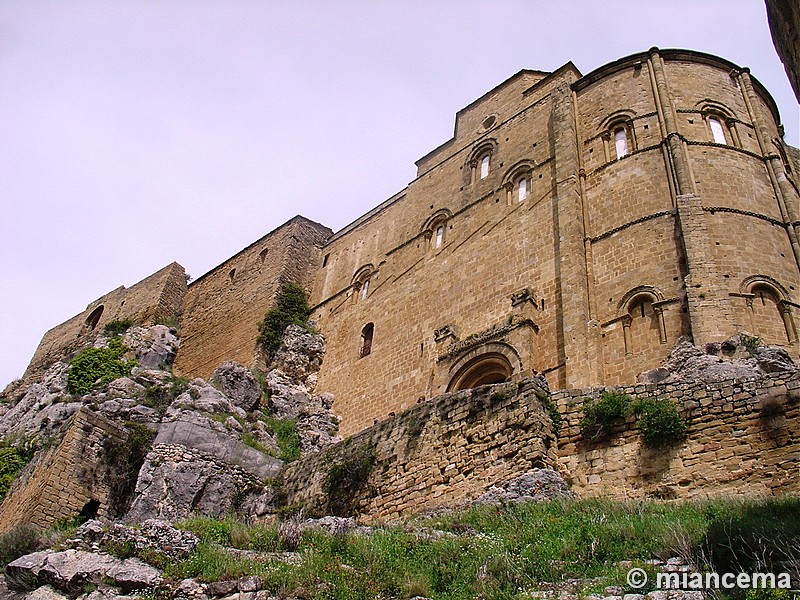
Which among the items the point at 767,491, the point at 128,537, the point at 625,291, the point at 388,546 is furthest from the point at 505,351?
the point at 128,537

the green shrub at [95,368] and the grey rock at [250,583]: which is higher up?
the green shrub at [95,368]

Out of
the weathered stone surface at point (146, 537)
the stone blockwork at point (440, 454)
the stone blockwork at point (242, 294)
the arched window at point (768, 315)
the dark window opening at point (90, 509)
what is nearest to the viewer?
the weathered stone surface at point (146, 537)

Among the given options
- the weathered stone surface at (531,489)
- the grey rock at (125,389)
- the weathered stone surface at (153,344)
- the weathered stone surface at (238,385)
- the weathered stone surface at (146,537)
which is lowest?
the weathered stone surface at (146,537)

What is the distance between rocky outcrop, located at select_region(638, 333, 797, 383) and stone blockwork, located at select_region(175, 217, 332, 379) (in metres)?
14.6

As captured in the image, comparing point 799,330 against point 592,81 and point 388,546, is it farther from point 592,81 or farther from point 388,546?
point 388,546

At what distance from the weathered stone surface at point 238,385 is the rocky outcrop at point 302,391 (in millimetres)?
914

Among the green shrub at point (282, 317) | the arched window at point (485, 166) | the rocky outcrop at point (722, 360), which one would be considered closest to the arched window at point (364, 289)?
the green shrub at point (282, 317)

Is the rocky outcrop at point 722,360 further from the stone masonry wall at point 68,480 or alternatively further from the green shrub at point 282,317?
the green shrub at point 282,317

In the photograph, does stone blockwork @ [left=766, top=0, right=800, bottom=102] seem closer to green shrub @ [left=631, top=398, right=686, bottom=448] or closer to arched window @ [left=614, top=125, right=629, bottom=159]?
green shrub @ [left=631, top=398, right=686, bottom=448]

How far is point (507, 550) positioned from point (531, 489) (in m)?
2.98

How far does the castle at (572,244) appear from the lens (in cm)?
1673

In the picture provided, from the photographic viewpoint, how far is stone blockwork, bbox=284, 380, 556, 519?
40.6 feet

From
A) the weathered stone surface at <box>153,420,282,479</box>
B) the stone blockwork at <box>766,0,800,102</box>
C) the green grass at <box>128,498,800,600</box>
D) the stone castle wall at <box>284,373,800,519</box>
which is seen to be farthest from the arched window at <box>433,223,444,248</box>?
the stone blockwork at <box>766,0,800,102</box>

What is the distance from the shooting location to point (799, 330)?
15875 mm
